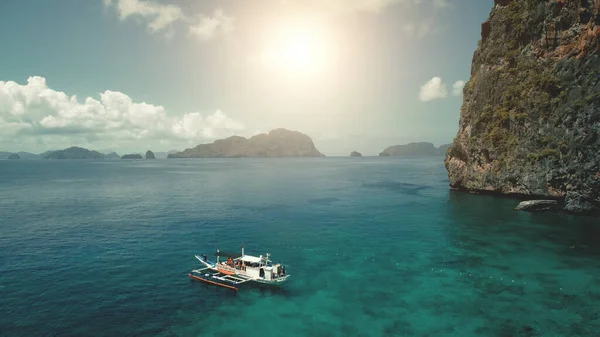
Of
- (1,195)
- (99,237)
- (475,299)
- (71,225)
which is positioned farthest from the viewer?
(1,195)

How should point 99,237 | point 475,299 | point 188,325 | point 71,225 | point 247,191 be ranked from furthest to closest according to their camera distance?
point 247,191
point 71,225
point 99,237
point 475,299
point 188,325

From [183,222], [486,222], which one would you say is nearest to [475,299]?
[486,222]

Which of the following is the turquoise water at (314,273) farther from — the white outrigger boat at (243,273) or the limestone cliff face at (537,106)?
the limestone cliff face at (537,106)

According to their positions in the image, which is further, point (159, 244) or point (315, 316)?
point (159, 244)

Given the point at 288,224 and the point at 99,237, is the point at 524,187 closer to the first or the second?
the point at 288,224

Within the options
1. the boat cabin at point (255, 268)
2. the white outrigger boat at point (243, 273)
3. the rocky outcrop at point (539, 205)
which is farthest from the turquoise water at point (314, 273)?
the rocky outcrop at point (539, 205)

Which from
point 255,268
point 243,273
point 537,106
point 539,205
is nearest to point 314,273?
point 255,268
